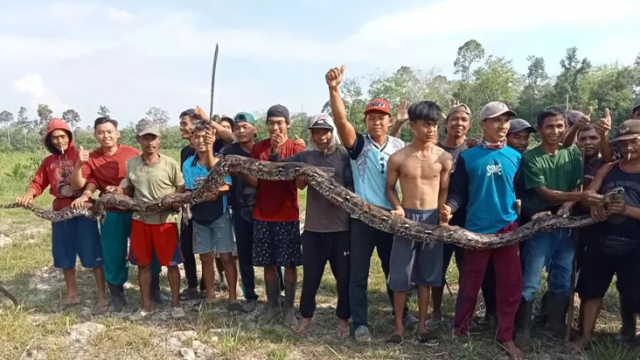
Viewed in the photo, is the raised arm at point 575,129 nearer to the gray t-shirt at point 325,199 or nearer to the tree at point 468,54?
the gray t-shirt at point 325,199

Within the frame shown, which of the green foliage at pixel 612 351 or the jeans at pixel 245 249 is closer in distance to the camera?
the green foliage at pixel 612 351

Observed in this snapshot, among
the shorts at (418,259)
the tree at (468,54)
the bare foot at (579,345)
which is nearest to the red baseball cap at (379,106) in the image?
the shorts at (418,259)

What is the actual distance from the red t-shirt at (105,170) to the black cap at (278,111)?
1.86 m

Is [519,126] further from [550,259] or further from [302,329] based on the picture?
[302,329]

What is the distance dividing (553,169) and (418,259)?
1473 mm

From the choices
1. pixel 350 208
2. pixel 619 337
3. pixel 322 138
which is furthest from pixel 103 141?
pixel 619 337

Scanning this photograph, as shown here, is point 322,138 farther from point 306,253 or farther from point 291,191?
point 306,253

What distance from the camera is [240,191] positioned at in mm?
5059

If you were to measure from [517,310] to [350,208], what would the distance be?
1866 mm

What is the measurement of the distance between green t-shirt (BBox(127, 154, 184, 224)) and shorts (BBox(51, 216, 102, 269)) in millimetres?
763

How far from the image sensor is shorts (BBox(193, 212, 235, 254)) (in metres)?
5.12

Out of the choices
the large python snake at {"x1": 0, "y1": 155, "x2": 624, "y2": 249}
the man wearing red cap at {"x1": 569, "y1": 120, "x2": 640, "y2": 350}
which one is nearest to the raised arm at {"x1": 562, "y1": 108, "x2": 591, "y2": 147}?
the man wearing red cap at {"x1": 569, "y1": 120, "x2": 640, "y2": 350}

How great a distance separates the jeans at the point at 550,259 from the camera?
4.20 meters

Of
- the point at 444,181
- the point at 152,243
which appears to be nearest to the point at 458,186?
the point at 444,181
